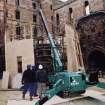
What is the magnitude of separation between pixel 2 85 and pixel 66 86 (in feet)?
30.1

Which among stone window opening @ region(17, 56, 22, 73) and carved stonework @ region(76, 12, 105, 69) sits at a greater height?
carved stonework @ region(76, 12, 105, 69)

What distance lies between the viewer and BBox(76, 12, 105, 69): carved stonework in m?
22.2

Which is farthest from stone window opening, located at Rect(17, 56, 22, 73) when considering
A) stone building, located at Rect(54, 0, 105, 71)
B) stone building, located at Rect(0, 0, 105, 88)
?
stone building, located at Rect(54, 0, 105, 71)

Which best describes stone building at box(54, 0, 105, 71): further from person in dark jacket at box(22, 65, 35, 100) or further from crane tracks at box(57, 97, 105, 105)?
crane tracks at box(57, 97, 105, 105)

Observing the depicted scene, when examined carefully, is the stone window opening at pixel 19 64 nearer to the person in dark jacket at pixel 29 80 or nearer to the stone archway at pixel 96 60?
the person in dark jacket at pixel 29 80

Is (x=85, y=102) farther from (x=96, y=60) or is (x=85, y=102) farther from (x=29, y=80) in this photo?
(x=96, y=60)

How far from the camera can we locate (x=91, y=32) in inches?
906

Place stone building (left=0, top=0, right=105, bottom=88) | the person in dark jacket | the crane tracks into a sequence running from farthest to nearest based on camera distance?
stone building (left=0, top=0, right=105, bottom=88), the person in dark jacket, the crane tracks

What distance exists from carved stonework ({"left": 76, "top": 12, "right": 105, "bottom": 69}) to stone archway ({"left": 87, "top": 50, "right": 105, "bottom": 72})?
0.41 metres

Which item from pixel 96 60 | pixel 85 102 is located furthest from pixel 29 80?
pixel 96 60

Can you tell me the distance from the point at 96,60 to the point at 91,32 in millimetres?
2700

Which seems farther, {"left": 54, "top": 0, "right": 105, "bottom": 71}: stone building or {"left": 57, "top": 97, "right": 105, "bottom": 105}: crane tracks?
{"left": 54, "top": 0, "right": 105, "bottom": 71}: stone building

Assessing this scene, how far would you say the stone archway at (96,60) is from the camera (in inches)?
902

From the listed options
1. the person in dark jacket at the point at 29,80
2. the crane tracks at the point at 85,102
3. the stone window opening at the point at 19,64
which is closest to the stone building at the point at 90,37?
the stone window opening at the point at 19,64
